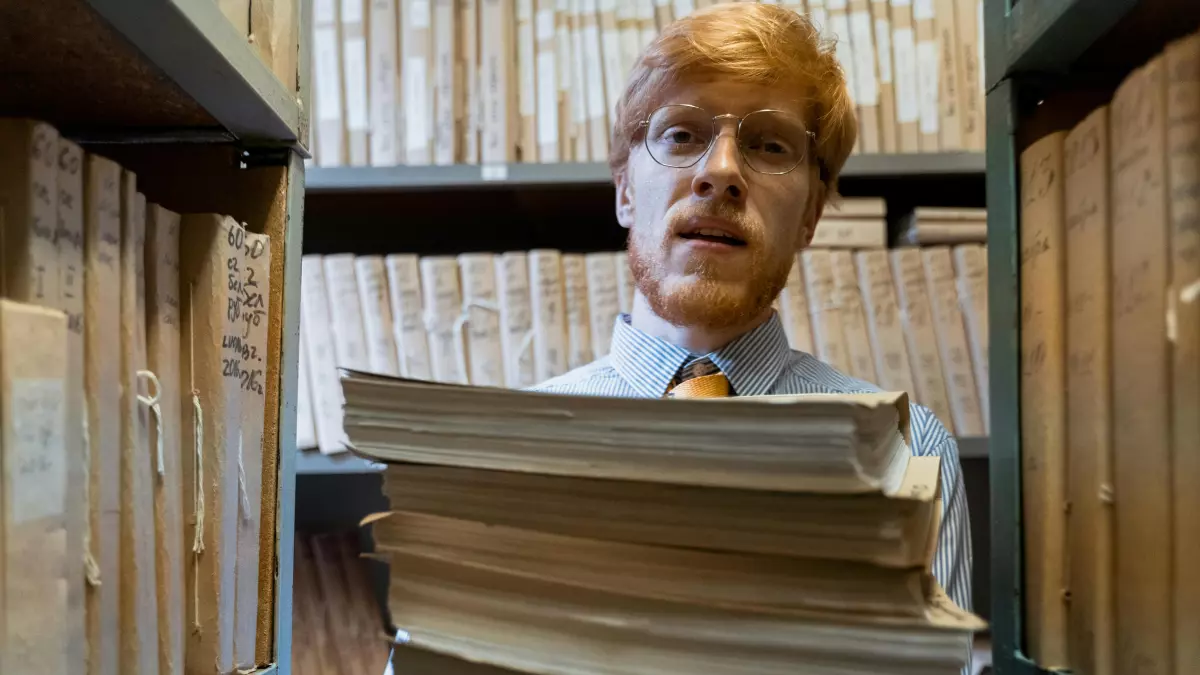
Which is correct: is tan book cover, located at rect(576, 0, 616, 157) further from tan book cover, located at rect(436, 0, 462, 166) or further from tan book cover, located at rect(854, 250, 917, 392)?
tan book cover, located at rect(854, 250, 917, 392)

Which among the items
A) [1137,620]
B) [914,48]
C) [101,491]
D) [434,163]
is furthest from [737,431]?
[914,48]

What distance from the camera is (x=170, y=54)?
39cm

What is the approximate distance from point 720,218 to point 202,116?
0.44 metres

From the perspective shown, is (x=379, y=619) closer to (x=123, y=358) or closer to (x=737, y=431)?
(x=123, y=358)

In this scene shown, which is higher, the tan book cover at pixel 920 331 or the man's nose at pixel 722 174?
the man's nose at pixel 722 174

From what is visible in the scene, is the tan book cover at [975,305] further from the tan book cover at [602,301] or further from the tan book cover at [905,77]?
the tan book cover at [602,301]

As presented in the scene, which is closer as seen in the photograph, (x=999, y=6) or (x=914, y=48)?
(x=999, y=6)

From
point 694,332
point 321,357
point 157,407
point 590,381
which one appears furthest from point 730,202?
point 321,357

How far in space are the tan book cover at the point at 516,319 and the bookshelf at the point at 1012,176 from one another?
0.70 metres

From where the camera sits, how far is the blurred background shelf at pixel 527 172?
1042 millimetres

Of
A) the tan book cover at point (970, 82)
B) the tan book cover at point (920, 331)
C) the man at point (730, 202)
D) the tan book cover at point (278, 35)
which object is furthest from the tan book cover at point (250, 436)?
the tan book cover at point (970, 82)

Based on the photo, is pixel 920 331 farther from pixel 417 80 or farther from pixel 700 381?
pixel 417 80

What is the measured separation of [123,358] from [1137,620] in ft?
1.57

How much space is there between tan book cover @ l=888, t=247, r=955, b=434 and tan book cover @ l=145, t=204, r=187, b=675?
0.91 metres
